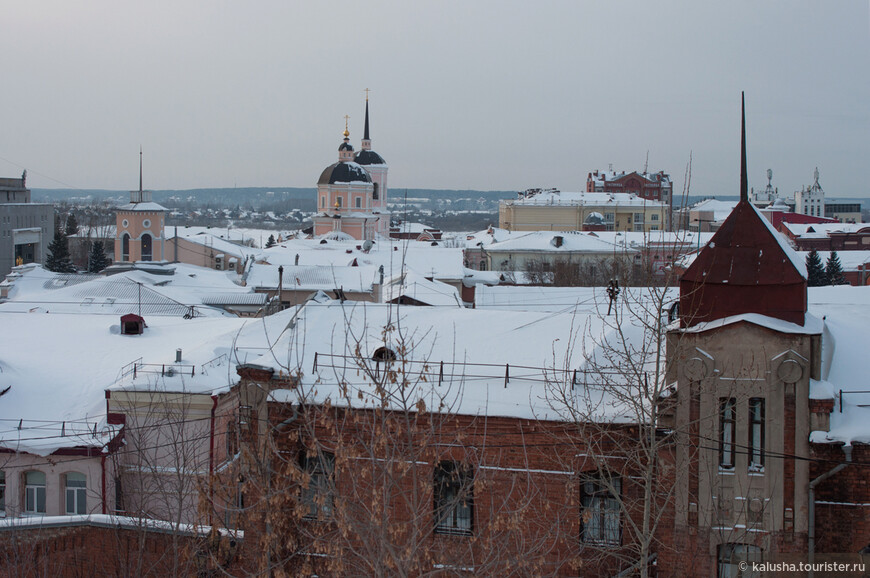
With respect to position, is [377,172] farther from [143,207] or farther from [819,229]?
[143,207]

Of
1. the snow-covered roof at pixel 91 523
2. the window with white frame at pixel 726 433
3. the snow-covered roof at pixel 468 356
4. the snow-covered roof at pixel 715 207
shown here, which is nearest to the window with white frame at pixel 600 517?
the snow-covered roof at pixel 468 356

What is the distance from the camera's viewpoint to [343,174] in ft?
305

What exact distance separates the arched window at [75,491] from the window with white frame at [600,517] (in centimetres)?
1013

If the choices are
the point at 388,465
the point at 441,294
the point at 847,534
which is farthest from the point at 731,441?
the point at 441,294

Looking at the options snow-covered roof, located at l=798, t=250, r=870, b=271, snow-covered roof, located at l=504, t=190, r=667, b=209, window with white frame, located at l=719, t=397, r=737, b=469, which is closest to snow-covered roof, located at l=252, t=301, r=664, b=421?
window with white frame, located at l=719, t=397, r=737, b=469

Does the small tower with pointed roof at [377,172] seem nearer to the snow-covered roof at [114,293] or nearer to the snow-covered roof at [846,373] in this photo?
→ the snow-covered roof at [114,293]

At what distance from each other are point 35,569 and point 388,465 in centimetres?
708

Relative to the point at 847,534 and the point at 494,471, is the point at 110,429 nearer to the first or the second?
the point at 494,471

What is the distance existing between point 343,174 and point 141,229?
40.3 metres

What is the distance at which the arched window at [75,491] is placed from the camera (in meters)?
18.4

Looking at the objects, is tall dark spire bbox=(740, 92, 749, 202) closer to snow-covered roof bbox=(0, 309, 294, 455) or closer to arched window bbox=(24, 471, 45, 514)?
snow-covered roof bbox=(0, 309, 294, 455)

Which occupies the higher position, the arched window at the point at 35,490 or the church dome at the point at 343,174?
the church dome at the point at 343,174

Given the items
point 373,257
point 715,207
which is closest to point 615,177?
point 715,207

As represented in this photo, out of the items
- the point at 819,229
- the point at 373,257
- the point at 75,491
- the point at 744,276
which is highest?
the point at 819,229
